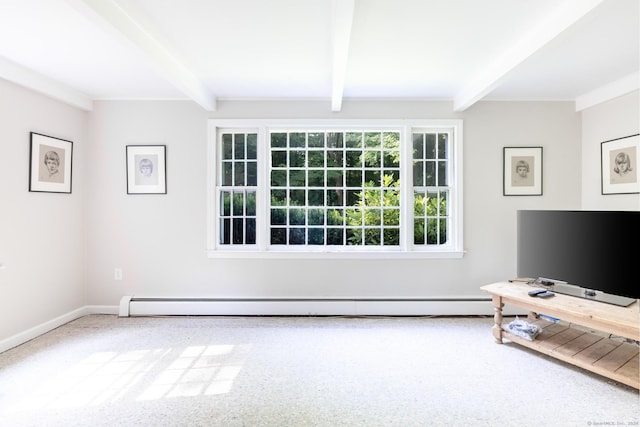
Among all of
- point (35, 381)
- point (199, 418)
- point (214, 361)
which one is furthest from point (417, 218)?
point (35, 381)

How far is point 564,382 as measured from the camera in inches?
87.6

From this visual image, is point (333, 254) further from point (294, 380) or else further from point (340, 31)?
point (340, 31)

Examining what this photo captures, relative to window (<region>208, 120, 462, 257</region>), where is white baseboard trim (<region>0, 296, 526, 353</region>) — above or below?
below

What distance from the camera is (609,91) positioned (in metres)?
3.14

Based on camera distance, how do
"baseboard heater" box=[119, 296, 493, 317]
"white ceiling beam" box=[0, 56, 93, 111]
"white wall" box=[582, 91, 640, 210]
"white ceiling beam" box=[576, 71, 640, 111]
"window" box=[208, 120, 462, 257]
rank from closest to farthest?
"white ceiling beam" box=[0, 56, 93, 111], "white ceiling beam" box=[576, 71, 640, 111], "white wall" box=[582, 91, 640, 210], "baseboard heater" box=[119, 296, 493, 317], "window" box=[208, 120, 462, 257]

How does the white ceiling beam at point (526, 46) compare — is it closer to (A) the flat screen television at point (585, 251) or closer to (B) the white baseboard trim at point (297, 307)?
(A) the flat screen television at point (585, 251)

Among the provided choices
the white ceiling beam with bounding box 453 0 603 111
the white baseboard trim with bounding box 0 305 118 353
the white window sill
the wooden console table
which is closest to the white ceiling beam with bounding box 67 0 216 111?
the white window sill

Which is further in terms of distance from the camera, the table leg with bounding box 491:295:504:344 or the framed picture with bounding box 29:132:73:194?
the framed picture with bounding box 29:132:73:194

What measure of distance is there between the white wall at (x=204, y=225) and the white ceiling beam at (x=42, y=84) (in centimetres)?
18

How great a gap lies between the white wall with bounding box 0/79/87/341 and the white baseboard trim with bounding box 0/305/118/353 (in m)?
0.04

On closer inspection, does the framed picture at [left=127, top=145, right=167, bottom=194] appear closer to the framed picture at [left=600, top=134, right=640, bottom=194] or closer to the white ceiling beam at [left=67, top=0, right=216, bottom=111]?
the white ceiling beam at [left=67, top=0, right=216, bottom=111]

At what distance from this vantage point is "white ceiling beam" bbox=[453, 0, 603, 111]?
185cm

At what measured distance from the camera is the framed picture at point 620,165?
2.99m

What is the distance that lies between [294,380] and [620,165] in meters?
3.72
